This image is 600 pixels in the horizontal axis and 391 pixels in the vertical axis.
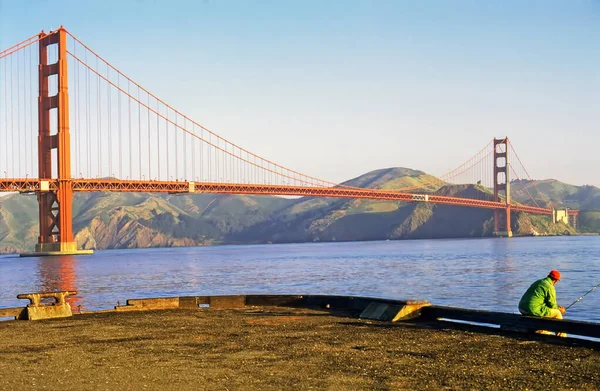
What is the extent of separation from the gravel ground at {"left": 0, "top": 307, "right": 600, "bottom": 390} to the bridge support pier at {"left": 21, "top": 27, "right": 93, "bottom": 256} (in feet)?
300

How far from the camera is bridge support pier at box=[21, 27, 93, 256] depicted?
104 metres

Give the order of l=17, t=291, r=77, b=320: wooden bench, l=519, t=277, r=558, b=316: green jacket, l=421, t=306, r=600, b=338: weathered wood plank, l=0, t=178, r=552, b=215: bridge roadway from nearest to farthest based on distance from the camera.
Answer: l=421, t=306, r=600, b=338: weathered wood plank, l=519, t=277, r=558, b=316: green jacket, l=17, t=291, r=77, b=320: wooden bench, l=0, t=178, r=552, b=215: bridge roadway

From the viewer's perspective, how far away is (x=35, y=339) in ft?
45.7

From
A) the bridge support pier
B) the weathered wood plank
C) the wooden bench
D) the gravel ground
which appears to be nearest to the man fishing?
the weathered wood plank

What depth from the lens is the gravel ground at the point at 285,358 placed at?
963cm

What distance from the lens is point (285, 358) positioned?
11359 millimetres

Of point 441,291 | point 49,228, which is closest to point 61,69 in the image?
point 49,228

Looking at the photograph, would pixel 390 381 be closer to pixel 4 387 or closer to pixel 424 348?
pixel 424 348

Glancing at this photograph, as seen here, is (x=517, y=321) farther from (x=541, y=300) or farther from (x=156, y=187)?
(x=156, y=187)

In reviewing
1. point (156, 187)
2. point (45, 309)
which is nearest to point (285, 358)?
point (45, 309)

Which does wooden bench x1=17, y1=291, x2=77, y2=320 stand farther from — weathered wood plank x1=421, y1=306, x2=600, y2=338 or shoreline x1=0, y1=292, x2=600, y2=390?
weathered wood plank x1=421, y1=306, x2=600, y2=338

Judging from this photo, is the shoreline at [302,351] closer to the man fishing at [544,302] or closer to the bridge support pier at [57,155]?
the man fishing at [544,302]

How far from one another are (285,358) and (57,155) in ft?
323

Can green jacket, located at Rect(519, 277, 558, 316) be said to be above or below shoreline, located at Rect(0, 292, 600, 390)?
above
